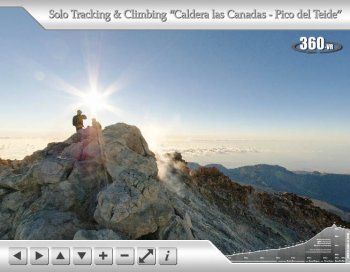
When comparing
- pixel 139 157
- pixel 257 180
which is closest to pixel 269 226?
pixel 257 180

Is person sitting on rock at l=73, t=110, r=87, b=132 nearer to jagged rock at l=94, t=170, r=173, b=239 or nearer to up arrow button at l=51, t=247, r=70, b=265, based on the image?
jagged rock at l=94, t=170, r=173, b=239

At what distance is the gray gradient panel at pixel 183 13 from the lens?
6281 mm

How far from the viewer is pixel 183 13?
249 inches

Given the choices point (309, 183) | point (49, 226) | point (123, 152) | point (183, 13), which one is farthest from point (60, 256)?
point (309, 183)

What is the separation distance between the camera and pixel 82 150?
9109mm

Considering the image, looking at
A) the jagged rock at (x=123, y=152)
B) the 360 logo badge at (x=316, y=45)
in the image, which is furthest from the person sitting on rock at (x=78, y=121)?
the 360 logo badge at (x=316, y=45)

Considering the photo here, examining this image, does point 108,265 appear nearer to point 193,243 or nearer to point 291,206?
point 193,243

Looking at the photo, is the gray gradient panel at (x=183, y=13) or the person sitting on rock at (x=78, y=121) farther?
the person sitting on rock at (x=78, y=121)

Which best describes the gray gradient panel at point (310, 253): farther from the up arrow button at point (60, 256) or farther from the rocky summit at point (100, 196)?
the up arrow button at point (60, 256)

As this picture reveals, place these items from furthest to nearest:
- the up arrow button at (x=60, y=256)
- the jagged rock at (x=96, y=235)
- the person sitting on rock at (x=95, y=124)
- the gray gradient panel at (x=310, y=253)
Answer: the person sitting on rock at (x=95, y=124) < the jagged rock at (x=96, y=235) < the gray gradient panel at (x=310, y=253) < the up arrow button at (x=60, y=256)

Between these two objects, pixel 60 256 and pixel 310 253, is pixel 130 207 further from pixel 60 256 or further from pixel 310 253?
pixel 310 253

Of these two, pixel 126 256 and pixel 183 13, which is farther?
pixel 183 13

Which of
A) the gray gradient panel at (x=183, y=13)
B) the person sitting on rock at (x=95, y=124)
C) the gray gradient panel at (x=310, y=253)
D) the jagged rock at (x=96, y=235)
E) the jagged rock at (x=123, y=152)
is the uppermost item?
the gray gradient panel at (x=183, y=13)

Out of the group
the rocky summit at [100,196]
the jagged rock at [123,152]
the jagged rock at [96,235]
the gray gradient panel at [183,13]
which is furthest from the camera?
the jagged rock at [123,152]
